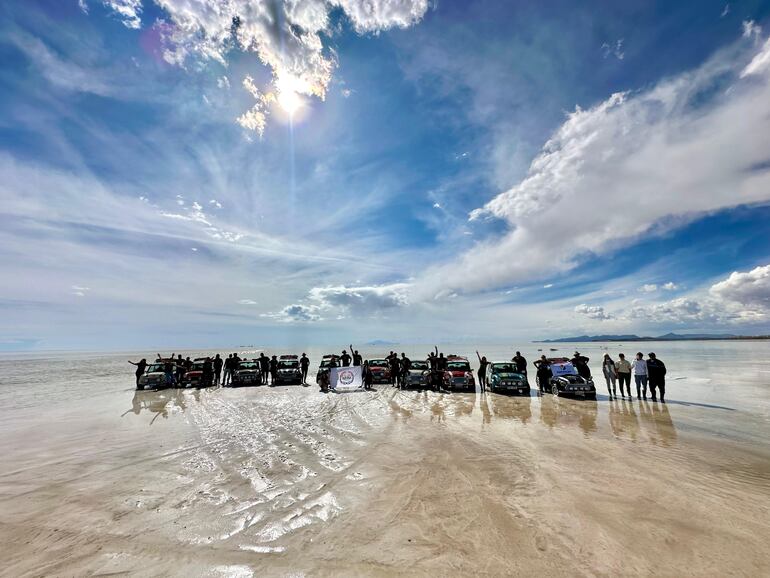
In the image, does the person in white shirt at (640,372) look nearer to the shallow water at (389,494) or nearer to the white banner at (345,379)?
the shallow water at (389,494)

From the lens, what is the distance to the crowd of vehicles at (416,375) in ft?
61.0

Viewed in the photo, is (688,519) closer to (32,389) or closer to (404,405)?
(404,405)

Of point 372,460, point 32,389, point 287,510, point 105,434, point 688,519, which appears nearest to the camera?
point 688,519

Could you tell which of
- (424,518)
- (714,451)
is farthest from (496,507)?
(714,451)

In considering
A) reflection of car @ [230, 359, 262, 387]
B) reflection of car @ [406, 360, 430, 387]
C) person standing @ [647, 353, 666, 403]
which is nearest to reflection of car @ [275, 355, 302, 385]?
reflection of car @ [230, 359, 262, 387]

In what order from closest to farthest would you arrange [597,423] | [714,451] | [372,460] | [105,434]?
1. [372,460]
2. [714,451]
3. [105,434]
4. [597,423]

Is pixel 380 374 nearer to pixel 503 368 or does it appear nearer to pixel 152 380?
pixel 503 368

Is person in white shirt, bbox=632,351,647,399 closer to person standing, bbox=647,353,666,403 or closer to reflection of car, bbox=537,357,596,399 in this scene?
person standing, bbox=647,353,666,403

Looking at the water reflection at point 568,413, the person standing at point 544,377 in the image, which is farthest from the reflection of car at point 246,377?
the person standing at point 544,377

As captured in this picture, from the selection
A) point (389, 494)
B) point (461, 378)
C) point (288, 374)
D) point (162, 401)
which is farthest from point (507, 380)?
point (162, 401)

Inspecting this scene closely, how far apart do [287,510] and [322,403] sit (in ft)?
36.1

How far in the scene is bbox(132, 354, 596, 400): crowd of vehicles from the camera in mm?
18594

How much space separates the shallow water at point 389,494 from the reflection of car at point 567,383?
3.83 m

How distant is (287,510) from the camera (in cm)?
579
